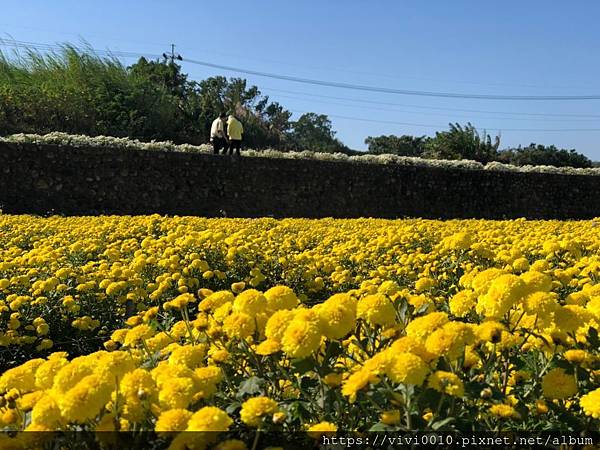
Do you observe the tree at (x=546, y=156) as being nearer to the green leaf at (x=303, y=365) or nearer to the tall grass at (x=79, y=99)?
the tall grass at (x=79, y=99)

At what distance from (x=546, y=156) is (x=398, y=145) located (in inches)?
875

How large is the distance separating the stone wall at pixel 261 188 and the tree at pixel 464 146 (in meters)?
14.8

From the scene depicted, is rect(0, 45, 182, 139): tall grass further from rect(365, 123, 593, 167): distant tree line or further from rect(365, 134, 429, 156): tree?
rect(365, 134, 429, 156): tree

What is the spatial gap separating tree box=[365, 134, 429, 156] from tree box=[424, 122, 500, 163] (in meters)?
24.4

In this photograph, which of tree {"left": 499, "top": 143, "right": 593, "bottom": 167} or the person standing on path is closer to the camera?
the person standing on path

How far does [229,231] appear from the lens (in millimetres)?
6758

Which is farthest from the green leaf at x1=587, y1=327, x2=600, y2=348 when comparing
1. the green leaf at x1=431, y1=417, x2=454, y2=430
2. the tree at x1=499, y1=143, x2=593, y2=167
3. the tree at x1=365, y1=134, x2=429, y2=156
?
the tree at x1=365, y1=134, x2=429, y2=156

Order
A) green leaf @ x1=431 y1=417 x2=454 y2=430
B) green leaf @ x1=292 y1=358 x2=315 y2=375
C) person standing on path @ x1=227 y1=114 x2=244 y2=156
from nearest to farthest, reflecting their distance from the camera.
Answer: green leaf @ x1=431 y1=417 x2=454 y2=430, green leaf @ x1=292 y1=358 x2=315 y2=375, person standing on path @ x1=227 y1=114 x2=244 y2=156

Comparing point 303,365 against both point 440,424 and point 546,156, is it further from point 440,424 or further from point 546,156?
point 546,156

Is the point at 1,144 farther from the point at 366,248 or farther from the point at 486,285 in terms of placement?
the point at 486,285

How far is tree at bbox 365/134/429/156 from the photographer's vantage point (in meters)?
58.6

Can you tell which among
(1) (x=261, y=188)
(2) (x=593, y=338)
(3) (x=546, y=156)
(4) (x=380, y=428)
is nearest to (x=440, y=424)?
(4) (x=380, y=428)

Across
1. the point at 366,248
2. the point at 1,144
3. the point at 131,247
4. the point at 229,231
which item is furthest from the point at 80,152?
the point at 366,248

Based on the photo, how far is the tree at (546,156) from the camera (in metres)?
38.3
